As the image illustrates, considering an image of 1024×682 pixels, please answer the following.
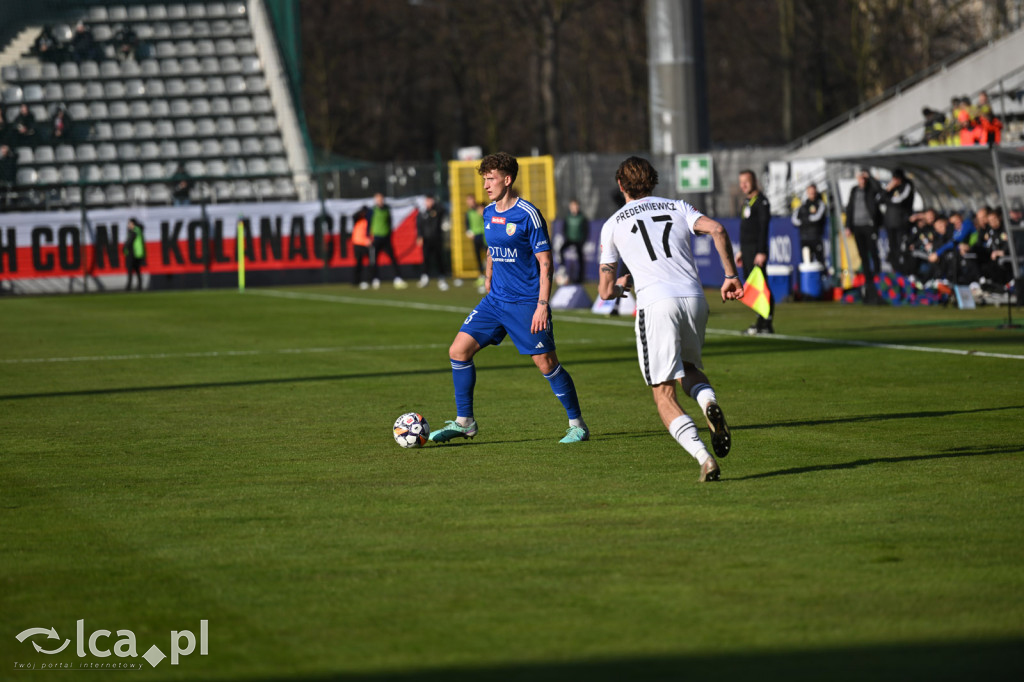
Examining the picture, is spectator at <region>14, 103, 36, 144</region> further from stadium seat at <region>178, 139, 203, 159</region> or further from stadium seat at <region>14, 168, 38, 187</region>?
stadium seat at <region>178, 139, 203, 159</region>

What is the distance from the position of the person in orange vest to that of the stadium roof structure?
12.8 meters

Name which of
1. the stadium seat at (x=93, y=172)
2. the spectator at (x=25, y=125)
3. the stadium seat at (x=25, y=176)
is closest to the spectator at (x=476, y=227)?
the stadium seat at (x=93, y=172)

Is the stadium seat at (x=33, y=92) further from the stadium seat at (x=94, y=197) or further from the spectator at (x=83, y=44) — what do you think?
the stadium seat at (x=94, y=197)

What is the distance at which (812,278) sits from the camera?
25.9 meters

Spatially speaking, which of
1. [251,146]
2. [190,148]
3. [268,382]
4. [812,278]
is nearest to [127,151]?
[190,148]

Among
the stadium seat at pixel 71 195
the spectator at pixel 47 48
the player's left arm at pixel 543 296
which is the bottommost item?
the player's left arm at pixel 543 296

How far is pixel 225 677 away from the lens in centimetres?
487

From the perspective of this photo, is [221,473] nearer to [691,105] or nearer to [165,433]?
[165,433]

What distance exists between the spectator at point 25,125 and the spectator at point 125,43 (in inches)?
178

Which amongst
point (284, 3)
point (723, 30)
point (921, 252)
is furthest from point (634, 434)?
point (723, 30)

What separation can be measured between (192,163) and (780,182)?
711 inches

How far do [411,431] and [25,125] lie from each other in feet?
120

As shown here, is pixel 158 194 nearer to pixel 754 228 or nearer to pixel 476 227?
pixel 476 227

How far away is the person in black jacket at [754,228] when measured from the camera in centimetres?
1869
